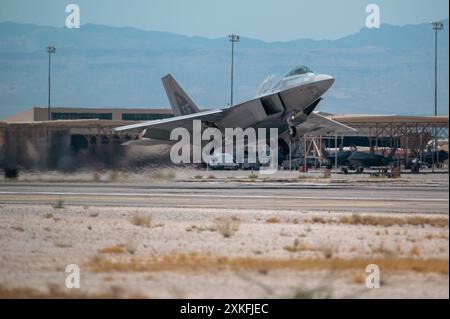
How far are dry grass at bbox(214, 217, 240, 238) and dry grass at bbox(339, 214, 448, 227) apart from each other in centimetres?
261

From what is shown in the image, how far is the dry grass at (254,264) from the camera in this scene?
1351 centimetres

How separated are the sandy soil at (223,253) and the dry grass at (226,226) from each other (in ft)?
0.09

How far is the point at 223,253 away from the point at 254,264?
161 cm

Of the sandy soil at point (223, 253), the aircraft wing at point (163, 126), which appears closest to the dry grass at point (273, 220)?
the sandy soil at point (223, 253)

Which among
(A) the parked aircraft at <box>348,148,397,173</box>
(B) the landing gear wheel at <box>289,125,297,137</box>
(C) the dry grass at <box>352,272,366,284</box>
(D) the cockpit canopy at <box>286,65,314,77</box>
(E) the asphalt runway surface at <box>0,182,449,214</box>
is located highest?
(D) the cockpit canopy at <box>286,65,314,77</box>

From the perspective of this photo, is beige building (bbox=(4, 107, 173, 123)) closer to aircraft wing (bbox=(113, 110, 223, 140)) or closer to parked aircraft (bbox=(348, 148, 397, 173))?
parked aircraft (bbox=(348, 148, 397, 173))

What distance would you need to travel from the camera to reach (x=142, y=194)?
102 ft

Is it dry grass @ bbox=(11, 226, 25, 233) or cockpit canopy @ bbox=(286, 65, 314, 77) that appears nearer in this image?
dry grass @ bbox=(11, 226, 25, 233)

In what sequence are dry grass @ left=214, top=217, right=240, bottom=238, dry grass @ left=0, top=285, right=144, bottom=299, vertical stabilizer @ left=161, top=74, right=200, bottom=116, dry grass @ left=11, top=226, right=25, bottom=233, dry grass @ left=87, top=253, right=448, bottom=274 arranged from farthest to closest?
1. vertical stabilizer @ left=161, top=74, right=200, bottom=116
2. dry grass @ left=11, top=226, right=25, bottom=233
3. dry grass @ left=214, top=217, right=240, bottom=238
4. dry grass @ left=87, top=253, right=448, bottom=274
5. dry grass @ left=0, top=285, right=144, bottom=299

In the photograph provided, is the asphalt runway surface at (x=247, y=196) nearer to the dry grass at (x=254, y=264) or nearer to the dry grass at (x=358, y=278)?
the dry grass at (x=254, y=264)

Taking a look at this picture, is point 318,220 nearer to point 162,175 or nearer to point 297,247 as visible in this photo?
point 297,247

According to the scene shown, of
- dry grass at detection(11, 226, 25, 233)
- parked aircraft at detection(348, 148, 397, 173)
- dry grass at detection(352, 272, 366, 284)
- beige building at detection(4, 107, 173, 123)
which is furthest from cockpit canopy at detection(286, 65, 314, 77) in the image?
beige building at detection(4, 107, 173, 123)

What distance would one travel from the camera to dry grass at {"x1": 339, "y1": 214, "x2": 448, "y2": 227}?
19.9 meters
